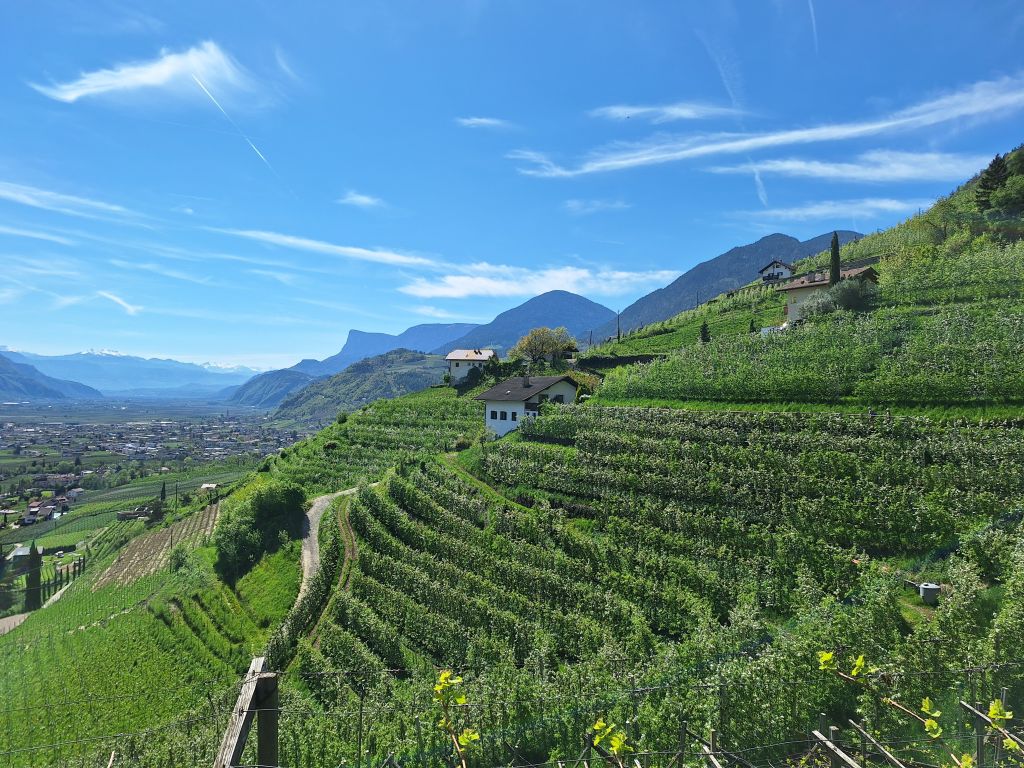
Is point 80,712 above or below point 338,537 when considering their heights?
below

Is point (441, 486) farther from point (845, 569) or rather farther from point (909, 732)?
point (909, 732)

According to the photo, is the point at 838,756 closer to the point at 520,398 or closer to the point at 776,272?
the point at 520,398

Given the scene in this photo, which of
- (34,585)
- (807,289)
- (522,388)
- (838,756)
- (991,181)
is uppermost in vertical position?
(991,181)

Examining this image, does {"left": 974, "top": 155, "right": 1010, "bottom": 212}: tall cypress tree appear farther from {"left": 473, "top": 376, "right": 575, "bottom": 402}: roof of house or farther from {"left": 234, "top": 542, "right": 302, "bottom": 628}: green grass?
{"left": 234, "top": 542, "right": 302, "bottom": 628}: green grass

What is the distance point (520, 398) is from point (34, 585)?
6963 cm

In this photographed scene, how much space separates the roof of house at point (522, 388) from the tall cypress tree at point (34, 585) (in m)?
63.0

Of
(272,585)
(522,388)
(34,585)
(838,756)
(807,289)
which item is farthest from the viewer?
(34,585)

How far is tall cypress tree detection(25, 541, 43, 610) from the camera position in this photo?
2576 inches

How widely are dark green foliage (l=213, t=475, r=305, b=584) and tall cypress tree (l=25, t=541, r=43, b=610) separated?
3780cm

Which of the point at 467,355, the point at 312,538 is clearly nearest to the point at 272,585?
the point at 312,538

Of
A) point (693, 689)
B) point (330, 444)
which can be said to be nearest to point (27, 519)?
point (330, 444)

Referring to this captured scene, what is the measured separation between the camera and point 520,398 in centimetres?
5106

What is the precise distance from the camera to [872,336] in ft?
129

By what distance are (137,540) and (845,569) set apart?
8771cm
